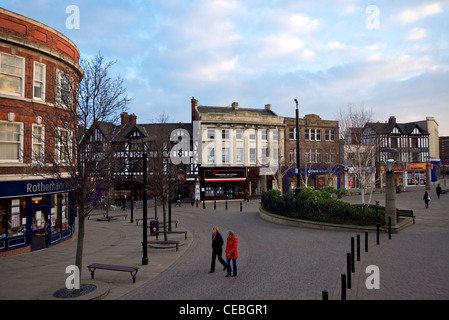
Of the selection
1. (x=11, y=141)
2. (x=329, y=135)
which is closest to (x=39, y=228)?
(x=11, y=141)

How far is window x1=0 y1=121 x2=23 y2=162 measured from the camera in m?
14.2

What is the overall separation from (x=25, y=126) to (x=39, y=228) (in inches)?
193

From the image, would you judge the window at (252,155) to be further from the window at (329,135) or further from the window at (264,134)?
the window at (329,135)

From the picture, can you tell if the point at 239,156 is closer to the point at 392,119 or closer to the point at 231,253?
the point at 231,253

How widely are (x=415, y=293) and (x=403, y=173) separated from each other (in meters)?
56.3

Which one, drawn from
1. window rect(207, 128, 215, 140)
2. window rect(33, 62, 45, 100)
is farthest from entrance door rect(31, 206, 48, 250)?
window rect(207, 128, 215, 140)

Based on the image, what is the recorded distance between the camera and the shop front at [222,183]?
40594 mm

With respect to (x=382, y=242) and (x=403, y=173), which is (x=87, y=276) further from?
(x=403, y=173)

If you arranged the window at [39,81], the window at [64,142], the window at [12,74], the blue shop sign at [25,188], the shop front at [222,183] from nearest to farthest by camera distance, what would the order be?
the window at [64,142] → the blue shop sign at [25,188] → the window at [12,74] → the window at [39,81] → the shop front at [222,183]

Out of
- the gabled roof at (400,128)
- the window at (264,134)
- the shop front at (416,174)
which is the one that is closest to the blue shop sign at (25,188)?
the window at (264,134)

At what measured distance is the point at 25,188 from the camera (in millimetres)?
14406

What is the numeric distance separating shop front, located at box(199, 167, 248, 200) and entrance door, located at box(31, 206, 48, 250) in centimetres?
2473

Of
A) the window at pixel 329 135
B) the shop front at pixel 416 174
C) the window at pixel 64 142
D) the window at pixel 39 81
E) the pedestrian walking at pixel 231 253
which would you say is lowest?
the pedestrian walking at pixel 231 253
